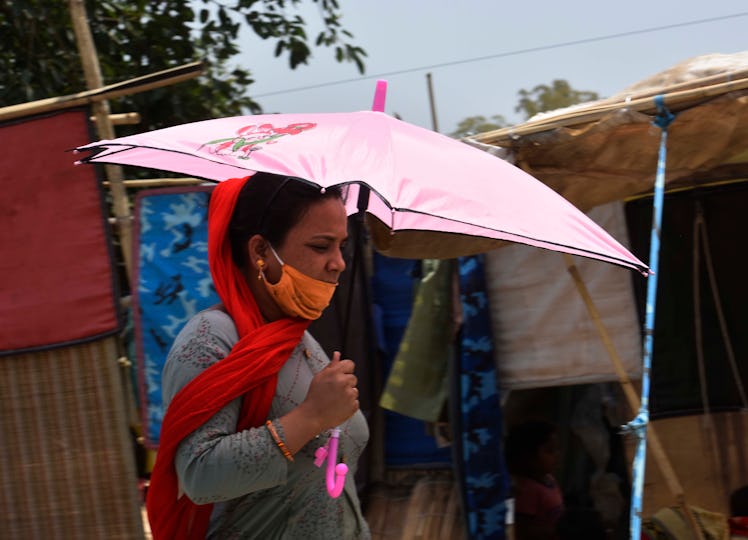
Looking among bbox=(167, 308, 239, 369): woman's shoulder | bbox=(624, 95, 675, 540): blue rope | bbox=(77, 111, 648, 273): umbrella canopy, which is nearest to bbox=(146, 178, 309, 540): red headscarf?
bbox=(167, 308, 239, 369): woman's shoulder

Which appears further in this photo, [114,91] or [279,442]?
[114,91]

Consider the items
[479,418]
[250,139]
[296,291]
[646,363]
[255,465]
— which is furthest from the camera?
[479,418]

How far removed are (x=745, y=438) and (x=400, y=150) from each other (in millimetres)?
2749

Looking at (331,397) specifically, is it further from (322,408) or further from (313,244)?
(313,244)

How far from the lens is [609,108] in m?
3.23

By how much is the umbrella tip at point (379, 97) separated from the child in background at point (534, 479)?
2.61 m

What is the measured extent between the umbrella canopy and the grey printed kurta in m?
0.34

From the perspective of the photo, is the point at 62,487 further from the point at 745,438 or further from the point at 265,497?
the point at 745,438

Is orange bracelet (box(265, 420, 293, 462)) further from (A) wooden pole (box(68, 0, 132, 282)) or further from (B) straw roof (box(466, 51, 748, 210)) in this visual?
(A) wooden pole (box(68, 0, 132, 282))

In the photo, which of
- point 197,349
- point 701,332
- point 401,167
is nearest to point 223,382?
point 197,349

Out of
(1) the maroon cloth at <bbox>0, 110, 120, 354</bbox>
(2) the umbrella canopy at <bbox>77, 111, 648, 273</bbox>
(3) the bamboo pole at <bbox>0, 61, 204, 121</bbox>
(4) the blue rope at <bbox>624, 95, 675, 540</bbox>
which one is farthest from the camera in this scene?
(1) the maroon cloth at <bbox>0, 110, 120, 354</bbox>

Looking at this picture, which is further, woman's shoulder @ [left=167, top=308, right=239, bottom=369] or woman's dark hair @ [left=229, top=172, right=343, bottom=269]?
woman's dark hair @ [left=229, top=172, right=343, bottom=269]

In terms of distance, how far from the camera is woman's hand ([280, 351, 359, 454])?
70.2 inches

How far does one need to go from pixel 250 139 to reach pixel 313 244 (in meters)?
0.30
